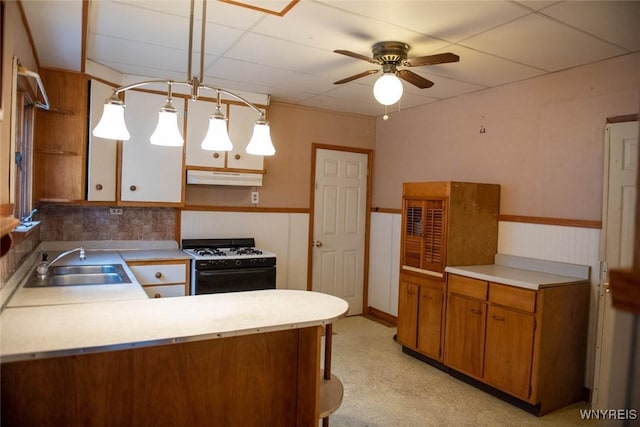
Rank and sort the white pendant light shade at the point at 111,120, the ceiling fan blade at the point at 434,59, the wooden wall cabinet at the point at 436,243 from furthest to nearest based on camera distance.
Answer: the wooden wall cabinet at the point at 436,243
the ceiling fan blade at the point at 434,59
the white pendant light shade at the point at 111,120

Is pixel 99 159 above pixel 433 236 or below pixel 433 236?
above

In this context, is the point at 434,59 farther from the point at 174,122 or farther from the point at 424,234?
the point at 424,234

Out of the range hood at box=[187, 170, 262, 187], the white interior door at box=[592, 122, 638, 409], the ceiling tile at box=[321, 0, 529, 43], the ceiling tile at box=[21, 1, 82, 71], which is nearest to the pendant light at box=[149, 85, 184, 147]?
the ceiling tile at box=[21, 1, 82, 71]

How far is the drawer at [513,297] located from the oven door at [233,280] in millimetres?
2010

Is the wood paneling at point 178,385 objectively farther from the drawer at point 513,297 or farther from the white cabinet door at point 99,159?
the white cabinet door at point 99,159

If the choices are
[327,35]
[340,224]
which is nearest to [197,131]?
[327,35]

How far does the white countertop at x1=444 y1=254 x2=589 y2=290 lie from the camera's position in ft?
10.3

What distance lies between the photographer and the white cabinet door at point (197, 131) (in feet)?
13.6

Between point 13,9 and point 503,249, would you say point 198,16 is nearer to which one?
point 13,9

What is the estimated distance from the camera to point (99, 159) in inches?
146

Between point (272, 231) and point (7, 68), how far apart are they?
125 inches

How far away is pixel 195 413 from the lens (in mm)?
2016

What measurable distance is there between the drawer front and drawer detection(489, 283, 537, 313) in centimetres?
262

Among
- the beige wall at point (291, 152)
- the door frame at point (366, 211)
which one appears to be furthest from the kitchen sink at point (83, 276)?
the door frame at point (366, 211)
